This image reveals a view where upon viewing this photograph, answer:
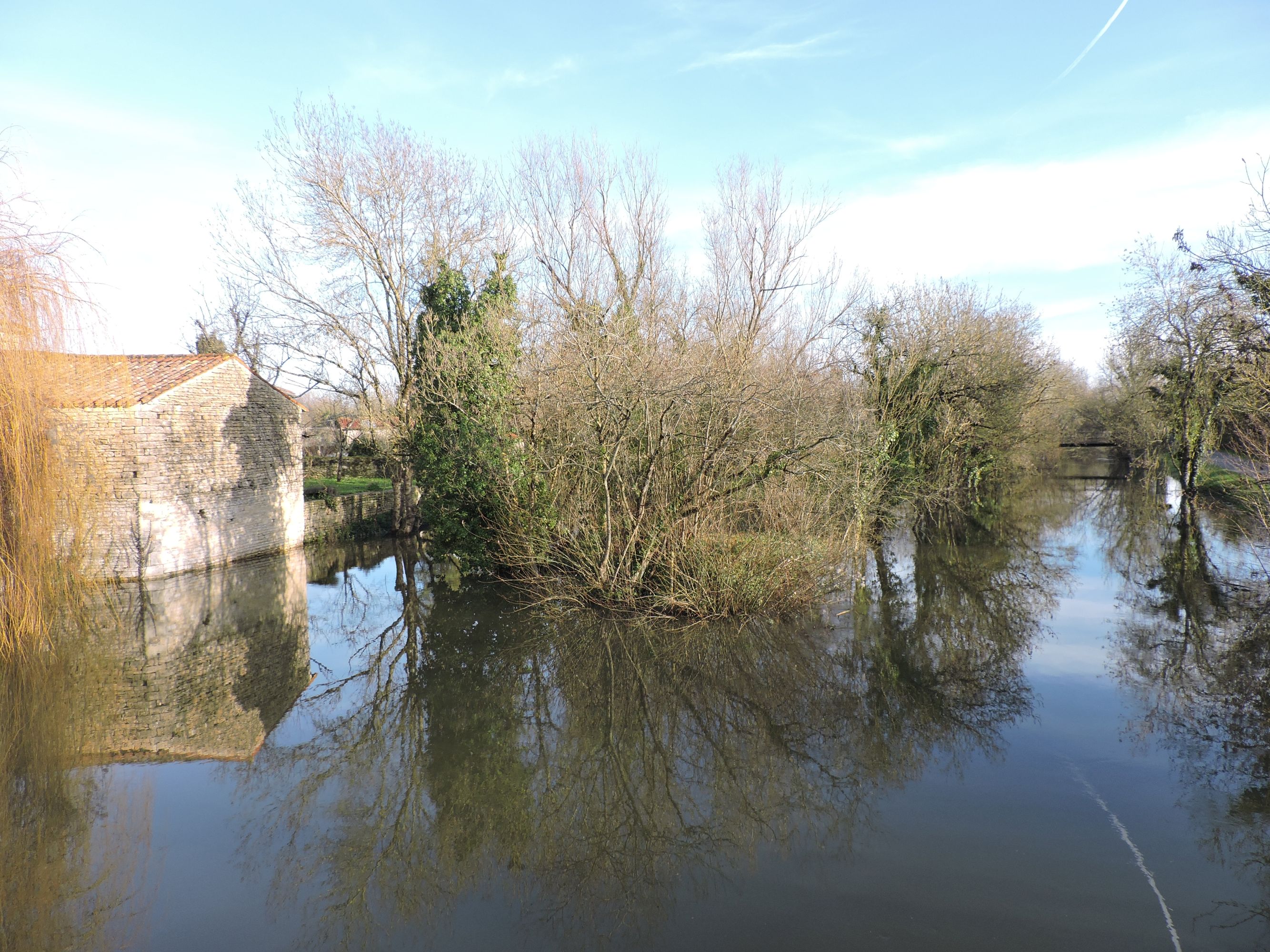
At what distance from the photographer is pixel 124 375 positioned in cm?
1053

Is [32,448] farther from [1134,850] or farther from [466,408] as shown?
[1134,850]

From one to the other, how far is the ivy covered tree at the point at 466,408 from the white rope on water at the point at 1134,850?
846cm

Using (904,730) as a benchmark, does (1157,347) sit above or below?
above

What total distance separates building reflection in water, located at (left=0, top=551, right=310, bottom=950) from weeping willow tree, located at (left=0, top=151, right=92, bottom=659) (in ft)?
2.90

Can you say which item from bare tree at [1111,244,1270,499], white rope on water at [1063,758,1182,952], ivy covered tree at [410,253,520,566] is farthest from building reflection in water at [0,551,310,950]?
bare tree at [1111,244,1270,499]

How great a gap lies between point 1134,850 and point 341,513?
20.1 metres

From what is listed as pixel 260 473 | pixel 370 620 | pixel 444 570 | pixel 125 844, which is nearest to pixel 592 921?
pixel 125 844

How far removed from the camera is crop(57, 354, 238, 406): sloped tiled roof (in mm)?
9383

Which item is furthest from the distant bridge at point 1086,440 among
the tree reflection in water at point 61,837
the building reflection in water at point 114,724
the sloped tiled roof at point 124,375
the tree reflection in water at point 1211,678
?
the tree reflection in water at point 61,837

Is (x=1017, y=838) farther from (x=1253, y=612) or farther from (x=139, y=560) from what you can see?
(x=139, y=560)

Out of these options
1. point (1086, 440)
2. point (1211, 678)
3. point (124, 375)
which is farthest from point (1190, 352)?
point (1086, 440)

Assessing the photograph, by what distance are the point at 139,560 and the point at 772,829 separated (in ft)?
44.9

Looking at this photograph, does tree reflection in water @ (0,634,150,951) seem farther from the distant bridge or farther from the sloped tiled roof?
the distant bridge

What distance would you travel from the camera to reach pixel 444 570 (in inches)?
645
